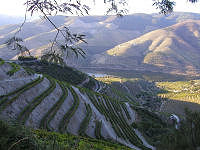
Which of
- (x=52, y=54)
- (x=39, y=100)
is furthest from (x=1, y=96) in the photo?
(x=52, y=54)

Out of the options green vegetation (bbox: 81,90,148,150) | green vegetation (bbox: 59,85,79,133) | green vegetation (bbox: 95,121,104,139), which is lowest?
green vegetation (bbox: 81,90,148,150)

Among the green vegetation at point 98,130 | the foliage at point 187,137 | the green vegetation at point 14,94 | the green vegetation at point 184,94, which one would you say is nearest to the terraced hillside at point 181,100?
the green vegetation at point 184,94

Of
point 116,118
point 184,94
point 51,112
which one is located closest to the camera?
point 51,112

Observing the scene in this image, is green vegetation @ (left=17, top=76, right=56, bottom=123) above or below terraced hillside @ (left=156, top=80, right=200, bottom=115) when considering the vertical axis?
above

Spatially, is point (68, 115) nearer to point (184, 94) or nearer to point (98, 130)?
point (98, 130)

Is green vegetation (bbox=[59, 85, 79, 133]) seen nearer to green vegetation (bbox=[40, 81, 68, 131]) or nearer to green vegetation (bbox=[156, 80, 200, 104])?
green vegetation (bbox=[40, 81, 68, 131])

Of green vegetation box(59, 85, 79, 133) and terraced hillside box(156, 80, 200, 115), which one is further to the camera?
terraced hillside box(156, 80, 200, 115)

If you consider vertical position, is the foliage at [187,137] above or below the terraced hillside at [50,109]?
above

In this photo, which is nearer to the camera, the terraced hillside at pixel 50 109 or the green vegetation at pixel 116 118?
the terraced hillside at pixel 50 109

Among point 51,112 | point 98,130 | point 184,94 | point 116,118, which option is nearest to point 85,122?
point 98,130

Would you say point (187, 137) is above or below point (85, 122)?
above

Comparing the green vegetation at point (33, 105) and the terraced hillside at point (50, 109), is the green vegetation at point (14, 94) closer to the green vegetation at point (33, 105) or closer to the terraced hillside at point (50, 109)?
the terraced hillside at point (50, 109)

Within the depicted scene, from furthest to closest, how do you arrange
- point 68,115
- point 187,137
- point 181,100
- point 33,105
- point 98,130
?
point 181,100 → point 98,130 → point 68,115 → point 33,105 → point 187,137

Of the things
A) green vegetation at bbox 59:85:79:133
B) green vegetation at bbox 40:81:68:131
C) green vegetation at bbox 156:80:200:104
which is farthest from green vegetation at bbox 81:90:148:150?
green vegetation at bbox 156:80:200:104
